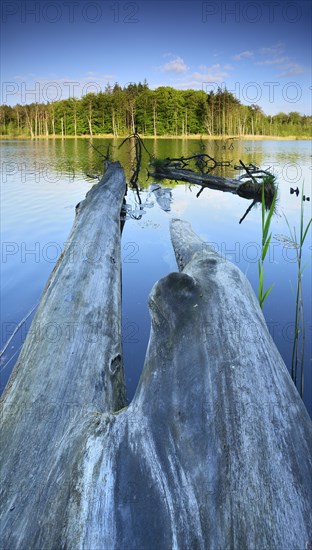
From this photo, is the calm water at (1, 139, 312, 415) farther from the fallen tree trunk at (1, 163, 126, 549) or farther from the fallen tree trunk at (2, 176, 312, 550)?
the fallen tree trunk at (2, 176, 312, 550)

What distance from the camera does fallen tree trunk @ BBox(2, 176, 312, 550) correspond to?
1.06 metres

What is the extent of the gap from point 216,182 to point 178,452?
9.06m

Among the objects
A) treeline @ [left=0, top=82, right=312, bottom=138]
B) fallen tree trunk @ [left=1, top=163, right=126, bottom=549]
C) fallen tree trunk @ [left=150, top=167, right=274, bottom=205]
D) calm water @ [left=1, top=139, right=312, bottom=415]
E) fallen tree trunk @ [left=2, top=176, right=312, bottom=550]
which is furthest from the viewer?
treeline @ [left=0, top=82, right=312, bottom=138]

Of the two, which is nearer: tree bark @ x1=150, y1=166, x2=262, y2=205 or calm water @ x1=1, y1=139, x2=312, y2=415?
calm water @ x1=1, y1=139, x2=312, y2=415

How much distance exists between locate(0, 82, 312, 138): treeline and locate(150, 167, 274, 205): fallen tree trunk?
32900 millimetres

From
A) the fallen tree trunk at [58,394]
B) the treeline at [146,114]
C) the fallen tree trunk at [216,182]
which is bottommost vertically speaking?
the fallen tree trunk at [58,394]

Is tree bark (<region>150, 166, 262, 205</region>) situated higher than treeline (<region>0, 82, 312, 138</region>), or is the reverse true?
treeline (<region>0, 82, 312, 138</region>)

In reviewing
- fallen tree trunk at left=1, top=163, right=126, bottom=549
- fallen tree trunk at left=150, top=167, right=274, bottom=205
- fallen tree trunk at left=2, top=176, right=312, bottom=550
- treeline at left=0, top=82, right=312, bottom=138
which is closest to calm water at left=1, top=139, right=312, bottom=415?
fallen tree trunk at left=150, top=167, right=274, bottom=205

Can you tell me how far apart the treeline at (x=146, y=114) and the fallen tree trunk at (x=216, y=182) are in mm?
32900

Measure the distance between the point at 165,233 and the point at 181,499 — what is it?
482 cm

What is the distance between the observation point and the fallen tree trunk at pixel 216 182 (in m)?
8.51

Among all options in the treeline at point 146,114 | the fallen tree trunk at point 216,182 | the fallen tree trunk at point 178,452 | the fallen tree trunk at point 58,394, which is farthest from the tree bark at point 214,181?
the treeline at point 146,114

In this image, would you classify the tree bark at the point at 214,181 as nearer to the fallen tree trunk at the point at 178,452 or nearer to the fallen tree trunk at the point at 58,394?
the fallen tree trunk at the point at 58,394

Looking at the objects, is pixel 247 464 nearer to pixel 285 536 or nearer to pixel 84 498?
pixel 285 536
